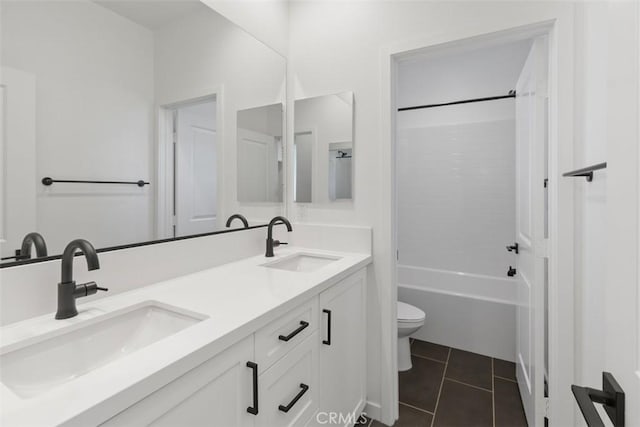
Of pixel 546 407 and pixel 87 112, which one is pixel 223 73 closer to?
pixel 87 112

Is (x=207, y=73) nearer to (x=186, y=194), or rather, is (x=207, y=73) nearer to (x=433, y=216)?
(x=186, y=194)

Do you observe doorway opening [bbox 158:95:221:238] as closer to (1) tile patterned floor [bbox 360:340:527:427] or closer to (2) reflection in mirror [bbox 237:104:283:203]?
(2) reflection in mirror [bbox 237:104:283:203]

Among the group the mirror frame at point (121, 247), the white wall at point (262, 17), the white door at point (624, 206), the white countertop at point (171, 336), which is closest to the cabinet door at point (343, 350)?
the white countertop at point (171, 336)

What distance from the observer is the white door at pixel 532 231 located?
1465 millimetres

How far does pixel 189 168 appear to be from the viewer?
1.42 metres

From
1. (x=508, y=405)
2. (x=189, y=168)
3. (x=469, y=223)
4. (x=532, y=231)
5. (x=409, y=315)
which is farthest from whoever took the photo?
(x=469, y=223)

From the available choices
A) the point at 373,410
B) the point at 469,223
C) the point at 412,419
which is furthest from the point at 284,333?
the point at 469,223

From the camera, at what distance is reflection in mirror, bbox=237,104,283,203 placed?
1788 mm

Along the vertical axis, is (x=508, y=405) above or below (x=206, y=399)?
below

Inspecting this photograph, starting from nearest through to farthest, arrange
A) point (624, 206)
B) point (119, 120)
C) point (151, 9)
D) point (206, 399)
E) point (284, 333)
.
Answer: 1. point (624, 206)
2. point (206, 399)
3. point (284, 333)
4. point (119, 120)
5. point (151, 9)

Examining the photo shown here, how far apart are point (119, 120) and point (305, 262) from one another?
1.13m

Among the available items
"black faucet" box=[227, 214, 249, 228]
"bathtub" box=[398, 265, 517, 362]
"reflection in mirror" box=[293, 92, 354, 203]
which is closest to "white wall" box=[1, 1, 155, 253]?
"black faucet" box=[227, 214, 249, 228]

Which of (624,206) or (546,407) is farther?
(546,407)

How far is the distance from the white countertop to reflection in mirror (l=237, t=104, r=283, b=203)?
1.65ft
